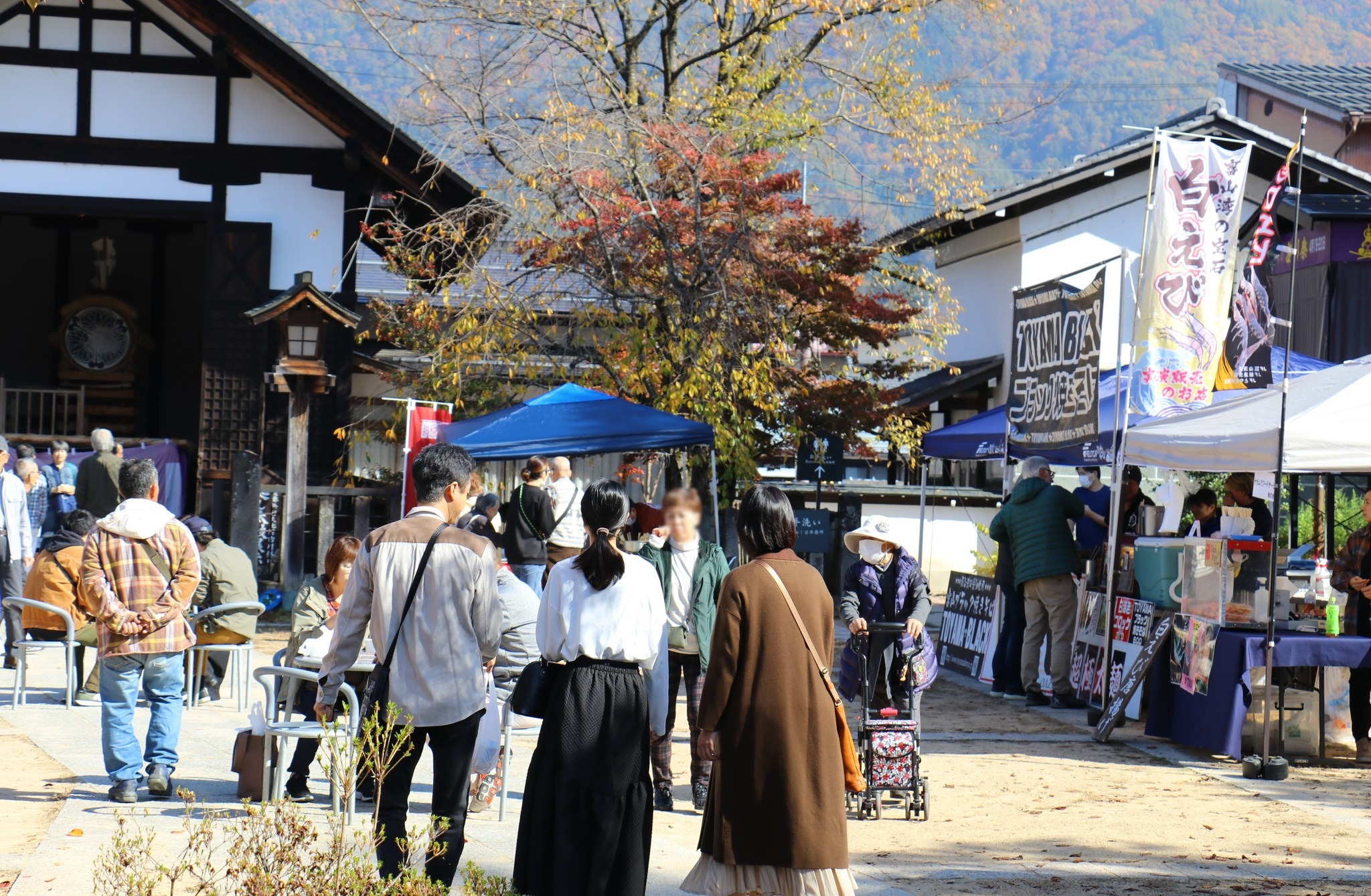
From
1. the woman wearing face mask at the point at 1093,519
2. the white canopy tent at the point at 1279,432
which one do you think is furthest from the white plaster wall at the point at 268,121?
the white canopy tent at the point at 1279,432

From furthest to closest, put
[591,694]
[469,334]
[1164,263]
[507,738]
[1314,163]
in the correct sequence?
1. [1314,163]
2. [469,334]
3. [1164,263]
4. [507,738]
5. [591,694]

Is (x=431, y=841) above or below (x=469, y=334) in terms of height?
below

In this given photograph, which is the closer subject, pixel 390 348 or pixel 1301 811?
pixel 1301 811

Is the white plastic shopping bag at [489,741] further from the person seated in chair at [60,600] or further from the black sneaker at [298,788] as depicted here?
the person seated in chair at [60,600]

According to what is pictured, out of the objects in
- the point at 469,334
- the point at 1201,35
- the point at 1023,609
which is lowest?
the point at 1023,609

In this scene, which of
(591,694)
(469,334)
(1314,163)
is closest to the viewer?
(591,694)

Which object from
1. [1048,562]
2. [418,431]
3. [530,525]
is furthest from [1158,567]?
[418,431]

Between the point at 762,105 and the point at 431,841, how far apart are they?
13.6 meters

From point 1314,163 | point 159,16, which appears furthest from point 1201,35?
point 159,16

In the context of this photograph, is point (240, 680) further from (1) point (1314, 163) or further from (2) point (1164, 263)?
(1) point (1314, 163)

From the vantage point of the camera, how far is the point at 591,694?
16.5 feet

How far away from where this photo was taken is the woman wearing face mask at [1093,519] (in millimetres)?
12289

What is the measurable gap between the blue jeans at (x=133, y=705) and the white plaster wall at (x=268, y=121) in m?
11.1

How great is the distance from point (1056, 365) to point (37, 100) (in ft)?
39.8
